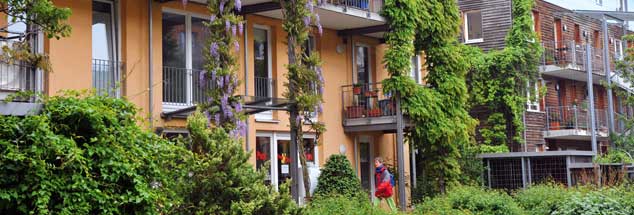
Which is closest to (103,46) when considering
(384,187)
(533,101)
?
(384,187)

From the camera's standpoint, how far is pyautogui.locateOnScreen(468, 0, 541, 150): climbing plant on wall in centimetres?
2969

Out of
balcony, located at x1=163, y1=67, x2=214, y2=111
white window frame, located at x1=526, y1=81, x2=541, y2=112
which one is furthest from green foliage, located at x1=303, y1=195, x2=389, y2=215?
white window frame, located at x1=526, y1=81, x2=541, y2=112

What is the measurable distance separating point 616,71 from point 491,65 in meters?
6.76

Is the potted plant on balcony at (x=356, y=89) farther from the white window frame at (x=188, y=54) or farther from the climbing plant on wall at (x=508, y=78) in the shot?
the climbing plant on wall at (x=508, y=78)

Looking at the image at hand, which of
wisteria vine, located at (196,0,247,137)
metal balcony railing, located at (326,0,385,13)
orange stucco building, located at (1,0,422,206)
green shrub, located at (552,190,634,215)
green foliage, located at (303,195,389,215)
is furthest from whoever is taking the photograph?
metal balcony railing, located at (326,0,385,13)

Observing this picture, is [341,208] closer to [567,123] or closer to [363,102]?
[363,102]

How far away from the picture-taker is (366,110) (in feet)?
76.8

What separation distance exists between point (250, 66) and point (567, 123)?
16700mm

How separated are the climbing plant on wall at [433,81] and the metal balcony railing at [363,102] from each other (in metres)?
0.87

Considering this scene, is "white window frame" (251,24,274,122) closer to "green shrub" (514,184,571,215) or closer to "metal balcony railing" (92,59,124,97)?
"metal balcony railing" (92,59,124,97)

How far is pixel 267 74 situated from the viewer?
21.5 m

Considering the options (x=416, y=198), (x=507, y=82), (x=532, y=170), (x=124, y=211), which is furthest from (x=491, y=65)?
(x=124, y=211)

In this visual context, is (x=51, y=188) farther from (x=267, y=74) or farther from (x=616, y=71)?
(x=616, y=71)

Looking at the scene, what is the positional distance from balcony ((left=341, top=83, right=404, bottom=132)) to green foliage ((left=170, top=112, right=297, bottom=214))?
11.7m
